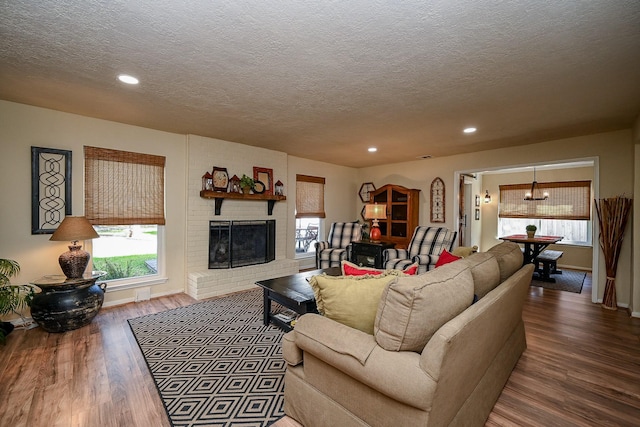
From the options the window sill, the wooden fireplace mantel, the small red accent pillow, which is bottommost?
the window sill

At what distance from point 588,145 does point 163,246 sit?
20.7ft

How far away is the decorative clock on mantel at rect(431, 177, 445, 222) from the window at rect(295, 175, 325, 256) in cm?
232

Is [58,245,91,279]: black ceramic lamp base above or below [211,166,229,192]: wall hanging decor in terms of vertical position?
below

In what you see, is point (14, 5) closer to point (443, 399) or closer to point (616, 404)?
point (443, 399)

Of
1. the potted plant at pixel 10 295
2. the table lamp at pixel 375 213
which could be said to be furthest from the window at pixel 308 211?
the potted plant at pixel 10 295

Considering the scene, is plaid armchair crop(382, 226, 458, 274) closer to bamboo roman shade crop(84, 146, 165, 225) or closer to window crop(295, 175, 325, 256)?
window crop(295, 175, 325, 256)

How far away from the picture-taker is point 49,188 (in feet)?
10.8

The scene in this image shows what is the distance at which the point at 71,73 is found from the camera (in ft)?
7.75

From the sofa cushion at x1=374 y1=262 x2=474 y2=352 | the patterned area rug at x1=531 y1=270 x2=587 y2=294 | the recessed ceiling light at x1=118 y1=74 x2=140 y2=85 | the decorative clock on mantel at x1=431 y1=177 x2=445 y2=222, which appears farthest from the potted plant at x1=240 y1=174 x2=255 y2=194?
the patterned area rug at x1=531 y1=270 x2=587 y2=294

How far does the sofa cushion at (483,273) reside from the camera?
71.8 inches

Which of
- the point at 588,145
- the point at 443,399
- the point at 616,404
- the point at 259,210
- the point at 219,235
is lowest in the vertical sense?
the point at 616,404

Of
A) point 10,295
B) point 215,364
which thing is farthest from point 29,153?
point 215,364

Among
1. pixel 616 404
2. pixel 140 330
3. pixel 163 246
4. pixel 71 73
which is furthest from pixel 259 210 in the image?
pixel 616 404

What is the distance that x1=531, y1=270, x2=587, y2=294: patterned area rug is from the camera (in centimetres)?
489
